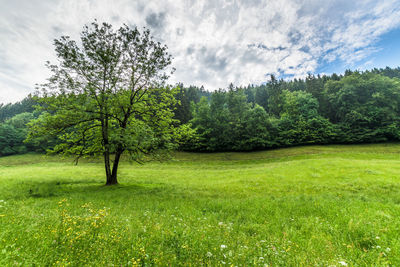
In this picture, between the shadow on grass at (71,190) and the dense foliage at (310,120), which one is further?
the dense foliage at (310,120)

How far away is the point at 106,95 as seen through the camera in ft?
46.3

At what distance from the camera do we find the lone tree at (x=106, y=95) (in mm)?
13945

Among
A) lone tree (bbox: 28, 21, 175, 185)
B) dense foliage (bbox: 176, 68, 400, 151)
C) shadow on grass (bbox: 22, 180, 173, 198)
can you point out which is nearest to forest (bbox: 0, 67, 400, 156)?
dense foliage (bbox: 176, 68, 400, 151)

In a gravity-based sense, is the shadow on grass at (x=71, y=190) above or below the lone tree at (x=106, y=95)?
below

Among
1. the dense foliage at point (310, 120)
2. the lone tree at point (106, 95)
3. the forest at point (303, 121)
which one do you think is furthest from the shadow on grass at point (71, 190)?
the dense foliage at point (310, 120)

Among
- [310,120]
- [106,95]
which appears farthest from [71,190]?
[310,120]

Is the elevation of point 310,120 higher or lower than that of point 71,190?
higher

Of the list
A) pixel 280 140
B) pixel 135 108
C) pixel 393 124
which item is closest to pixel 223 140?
pixel 280 140

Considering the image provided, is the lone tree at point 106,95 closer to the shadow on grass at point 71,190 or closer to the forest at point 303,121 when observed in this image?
the shadow on grass at point 71,190

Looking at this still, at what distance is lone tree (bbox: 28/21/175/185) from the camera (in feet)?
45.8

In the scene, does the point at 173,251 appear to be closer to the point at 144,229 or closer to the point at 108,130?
the point at 144,229

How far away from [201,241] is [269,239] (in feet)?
7.54

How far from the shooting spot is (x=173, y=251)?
13.1 ft

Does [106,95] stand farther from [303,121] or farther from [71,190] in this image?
[303,121]
